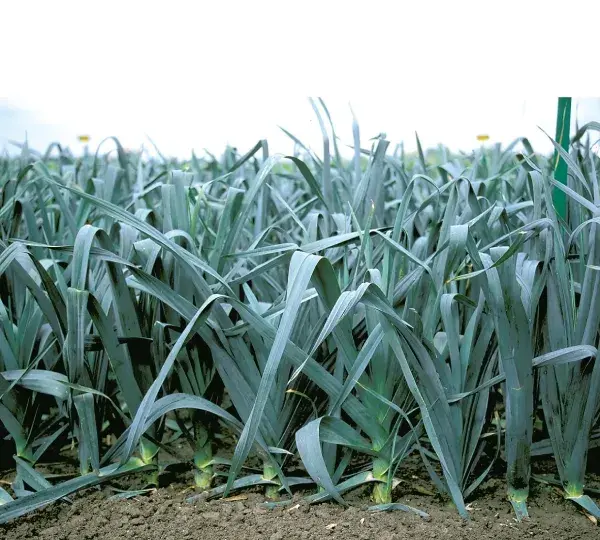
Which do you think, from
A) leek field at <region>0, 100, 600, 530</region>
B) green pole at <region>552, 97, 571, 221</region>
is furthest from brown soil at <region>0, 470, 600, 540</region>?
green pole at <region>552, 97, 571, 221</region>

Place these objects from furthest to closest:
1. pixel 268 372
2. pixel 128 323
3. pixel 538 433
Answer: pixel 538 433
pixel 128 323
pixel 268 372

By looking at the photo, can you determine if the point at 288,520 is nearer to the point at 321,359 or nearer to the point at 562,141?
the point at 321,359

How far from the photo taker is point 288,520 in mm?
1131

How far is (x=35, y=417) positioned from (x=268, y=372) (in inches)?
20.5

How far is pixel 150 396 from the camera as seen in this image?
3.44 ft

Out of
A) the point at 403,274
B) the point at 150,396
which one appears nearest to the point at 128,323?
the point at 150,396

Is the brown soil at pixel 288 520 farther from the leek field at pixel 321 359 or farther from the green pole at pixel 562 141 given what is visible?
the green pole at pixel 562 141

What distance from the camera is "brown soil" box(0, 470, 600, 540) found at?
1.10 meters

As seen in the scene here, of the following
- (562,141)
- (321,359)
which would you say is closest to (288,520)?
(321,359)

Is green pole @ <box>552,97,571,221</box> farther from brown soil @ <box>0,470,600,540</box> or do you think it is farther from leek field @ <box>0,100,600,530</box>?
brown soil @ <box>0,470,600,540</box>

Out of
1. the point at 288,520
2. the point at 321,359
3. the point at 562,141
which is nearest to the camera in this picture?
the point at 288,520

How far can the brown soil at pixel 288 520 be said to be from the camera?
110 cm

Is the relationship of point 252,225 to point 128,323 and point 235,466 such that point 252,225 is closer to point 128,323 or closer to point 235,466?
point 128,323

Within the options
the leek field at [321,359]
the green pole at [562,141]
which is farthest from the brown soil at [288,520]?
the green pole at [562,141]
